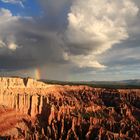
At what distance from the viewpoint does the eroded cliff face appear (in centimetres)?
7538

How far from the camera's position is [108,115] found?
97.4 meters

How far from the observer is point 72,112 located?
96500mm

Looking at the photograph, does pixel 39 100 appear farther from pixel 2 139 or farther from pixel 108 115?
pixel 2 139

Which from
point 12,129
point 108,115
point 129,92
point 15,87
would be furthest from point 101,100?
point 12,129

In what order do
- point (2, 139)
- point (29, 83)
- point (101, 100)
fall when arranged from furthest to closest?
point (101, 100), point (29, 83), point (2, 139)

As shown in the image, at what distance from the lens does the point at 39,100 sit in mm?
97500

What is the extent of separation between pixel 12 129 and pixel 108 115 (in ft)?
106

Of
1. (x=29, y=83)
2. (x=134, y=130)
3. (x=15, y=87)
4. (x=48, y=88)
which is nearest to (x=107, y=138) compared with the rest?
(x=134, y=130)

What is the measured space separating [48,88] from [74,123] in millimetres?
47655

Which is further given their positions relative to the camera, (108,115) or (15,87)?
(15,87)

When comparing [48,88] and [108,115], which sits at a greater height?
[48,88]

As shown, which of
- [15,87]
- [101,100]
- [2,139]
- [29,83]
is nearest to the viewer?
[2,139]

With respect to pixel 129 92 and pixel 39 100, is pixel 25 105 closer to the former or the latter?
pixel 39 100

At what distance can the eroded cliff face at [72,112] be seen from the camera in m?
75.4
